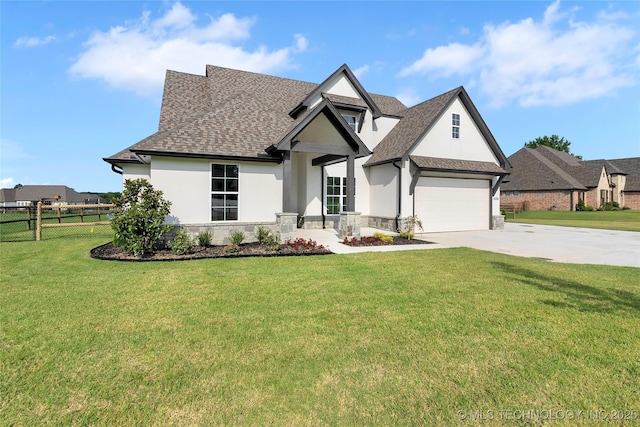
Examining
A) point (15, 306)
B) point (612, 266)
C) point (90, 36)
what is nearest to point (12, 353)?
point (15, 306)

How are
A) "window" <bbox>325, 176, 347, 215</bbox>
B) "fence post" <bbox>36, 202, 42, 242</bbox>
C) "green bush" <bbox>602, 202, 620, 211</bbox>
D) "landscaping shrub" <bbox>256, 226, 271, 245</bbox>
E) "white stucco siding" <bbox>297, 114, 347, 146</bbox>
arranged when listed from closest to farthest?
"landscaping shrub" <bbox>256, 226, 271, 245</bbox> < "fence post" <bbox>36, 202, 42, 242</bbox> < "white stucco siding" <bbox>297, 114, 347, 146</bbox> < "window" <bbox>325, 176, 347, 215</bbox> < "green bush" <bbox>602, 202, 620, 211</bbox>

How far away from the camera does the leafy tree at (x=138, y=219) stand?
889cm

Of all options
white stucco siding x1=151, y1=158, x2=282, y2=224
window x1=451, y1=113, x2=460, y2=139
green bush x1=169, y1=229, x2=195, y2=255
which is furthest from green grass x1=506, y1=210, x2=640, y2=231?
green bush x1=169, y1=229, x2=195, y2=255

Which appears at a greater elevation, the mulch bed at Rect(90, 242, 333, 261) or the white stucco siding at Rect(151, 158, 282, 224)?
the white stucco siding at Rect(151, 158, 282, 224)

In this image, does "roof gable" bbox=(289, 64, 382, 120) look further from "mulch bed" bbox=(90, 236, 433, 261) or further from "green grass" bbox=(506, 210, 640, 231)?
"green grass" bbox=(506, 210, 640, 231)

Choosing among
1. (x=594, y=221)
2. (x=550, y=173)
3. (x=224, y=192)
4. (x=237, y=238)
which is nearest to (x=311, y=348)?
(x=237, y=238)

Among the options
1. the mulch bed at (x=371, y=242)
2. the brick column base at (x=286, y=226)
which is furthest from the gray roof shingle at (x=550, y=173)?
the brick column base at (x=286, y=226)

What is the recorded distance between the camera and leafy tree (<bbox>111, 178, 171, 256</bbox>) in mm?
8891

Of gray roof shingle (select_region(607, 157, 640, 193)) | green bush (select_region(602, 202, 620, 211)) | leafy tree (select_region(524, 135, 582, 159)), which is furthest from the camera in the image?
leafy tree (select_region(524, 135, 582, 159))

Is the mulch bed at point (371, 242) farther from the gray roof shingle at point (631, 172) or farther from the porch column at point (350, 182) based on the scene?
the gray roof shingle at point (631, 172)

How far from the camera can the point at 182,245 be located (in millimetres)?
9305

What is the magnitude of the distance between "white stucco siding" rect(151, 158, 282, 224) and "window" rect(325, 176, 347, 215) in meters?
4.74

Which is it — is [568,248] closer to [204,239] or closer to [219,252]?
[219,252]

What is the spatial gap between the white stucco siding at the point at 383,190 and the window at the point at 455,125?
4.19 metres
